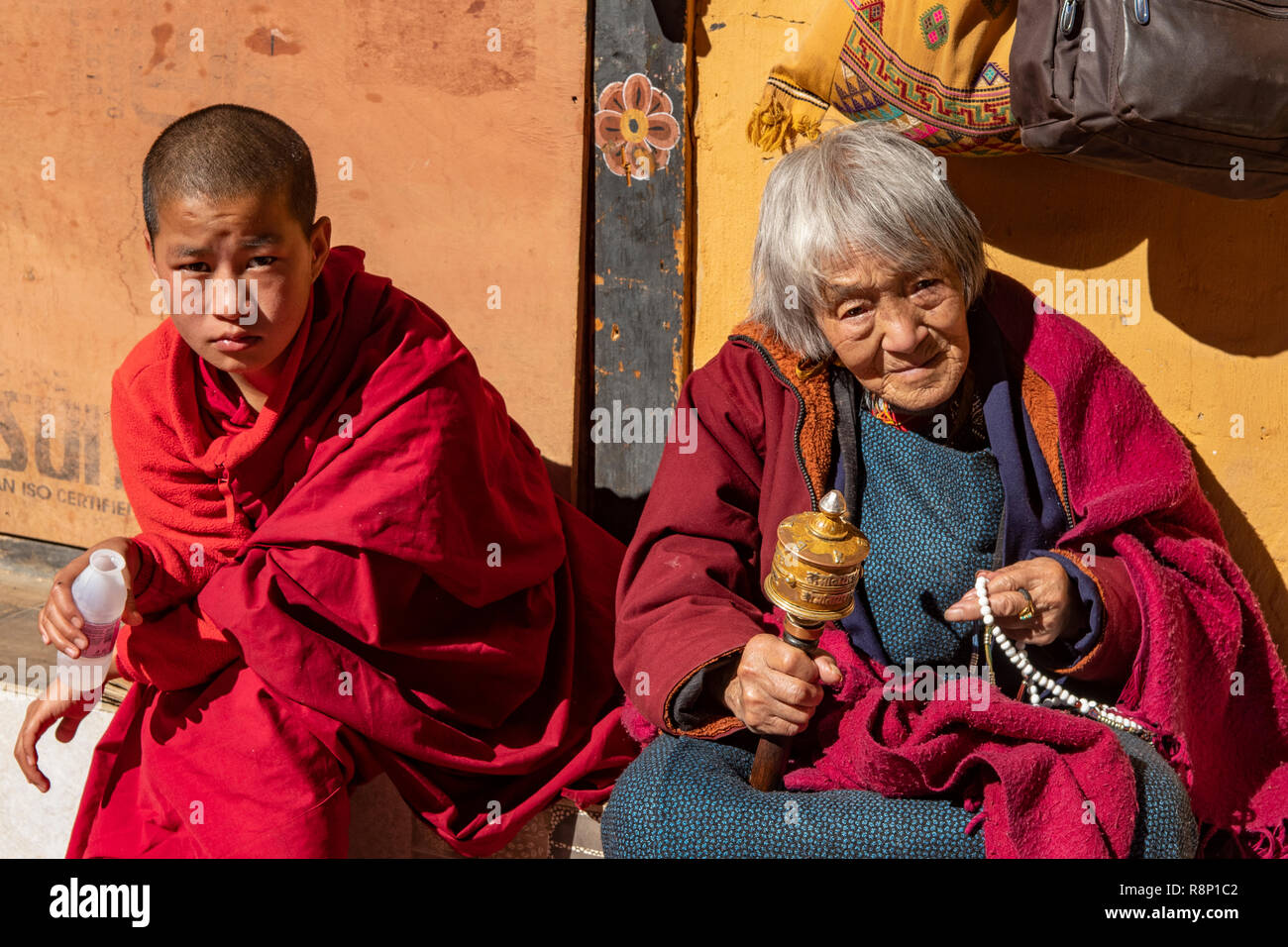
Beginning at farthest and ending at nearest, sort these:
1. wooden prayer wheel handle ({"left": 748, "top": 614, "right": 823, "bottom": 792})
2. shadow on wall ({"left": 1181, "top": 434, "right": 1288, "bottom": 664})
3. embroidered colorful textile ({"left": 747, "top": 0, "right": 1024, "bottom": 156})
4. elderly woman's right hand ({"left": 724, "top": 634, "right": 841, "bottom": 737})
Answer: shadow on wall ({"left": 1181, "top": 434, "right": 1288, "bottom": 664}) < embroidered colorful textile ({"left": 747, "top": 0, "right": 1024, "bottom": 156}) < wooden prayer wheel handle ({"left": 748, "top": 614, "right": 823, "bottom": 792}) < elderly woman's right hand ({"left": 724, "top": 634, "right": 841, "bottom": 737})

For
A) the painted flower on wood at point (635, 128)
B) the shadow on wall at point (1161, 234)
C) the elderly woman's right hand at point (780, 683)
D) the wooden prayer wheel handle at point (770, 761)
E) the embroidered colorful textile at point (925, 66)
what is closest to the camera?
the elderly woman's right hand at point (780, 683)

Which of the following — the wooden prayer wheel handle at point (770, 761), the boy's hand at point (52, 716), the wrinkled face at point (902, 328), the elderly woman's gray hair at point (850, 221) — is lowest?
the boy's hand at point (52, 716)

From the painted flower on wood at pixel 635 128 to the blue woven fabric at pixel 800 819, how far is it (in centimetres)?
145

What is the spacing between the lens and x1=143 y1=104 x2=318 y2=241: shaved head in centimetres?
221

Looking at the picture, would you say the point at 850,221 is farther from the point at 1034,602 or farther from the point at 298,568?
the point at 298,568

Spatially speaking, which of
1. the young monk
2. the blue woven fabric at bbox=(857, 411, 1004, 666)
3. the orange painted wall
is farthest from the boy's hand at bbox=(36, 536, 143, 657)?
the blue woven fabric at bbox=(857, 411, 1004, 666)

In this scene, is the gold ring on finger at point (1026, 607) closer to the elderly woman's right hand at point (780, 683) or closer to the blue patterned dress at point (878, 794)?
the blue patterned dress at point (878, 794)

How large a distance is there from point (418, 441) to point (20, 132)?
1.86m

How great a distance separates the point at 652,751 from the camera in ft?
7.27

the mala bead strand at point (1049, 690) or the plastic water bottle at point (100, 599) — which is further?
the plastic water bottle at point (100, 599)

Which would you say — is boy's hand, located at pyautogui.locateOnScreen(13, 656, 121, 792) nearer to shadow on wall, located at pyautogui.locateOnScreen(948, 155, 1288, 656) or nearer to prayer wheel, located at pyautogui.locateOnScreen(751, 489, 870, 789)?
prayer wheel, located at pyautogui.locateOnScreen(751, 489, 870, 789)

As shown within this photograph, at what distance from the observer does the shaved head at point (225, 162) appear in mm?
2215

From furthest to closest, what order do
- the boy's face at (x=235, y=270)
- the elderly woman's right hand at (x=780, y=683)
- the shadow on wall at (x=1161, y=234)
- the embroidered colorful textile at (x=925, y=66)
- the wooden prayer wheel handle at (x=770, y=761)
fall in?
1. the shadow on wall at (x=1161, y=234)
2. the embroidered colorful textile at (x=925, y=66)
3. the boy's face at (x=235, y=270)
4. the wooden prayer wheel handle at (x=770, y=761)
5. the elderly woman's right hand at (x=780, y=683)

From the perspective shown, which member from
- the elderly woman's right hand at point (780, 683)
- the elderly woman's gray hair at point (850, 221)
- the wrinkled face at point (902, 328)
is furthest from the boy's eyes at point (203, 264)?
the elderly woman's right hand at point (780, 683)
